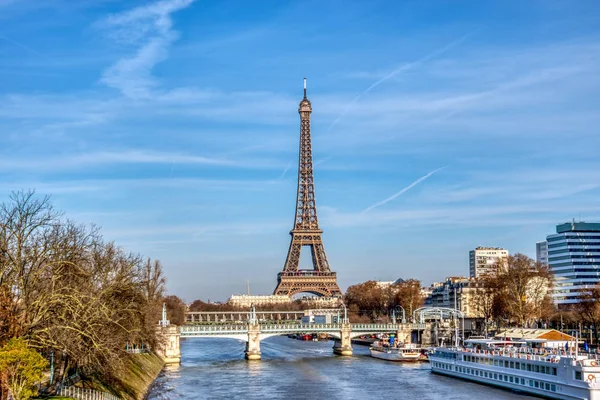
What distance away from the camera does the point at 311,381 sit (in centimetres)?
7475

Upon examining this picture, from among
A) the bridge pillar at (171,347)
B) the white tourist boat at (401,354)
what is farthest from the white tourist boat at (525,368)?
the bridge pillar at (171,347)

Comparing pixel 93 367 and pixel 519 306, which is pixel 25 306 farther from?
pixel 519 306

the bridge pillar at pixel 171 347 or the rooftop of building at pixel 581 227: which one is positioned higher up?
the rooftop of building at pixel 581 227

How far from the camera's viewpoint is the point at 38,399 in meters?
38.1

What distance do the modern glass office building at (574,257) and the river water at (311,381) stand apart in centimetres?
7441

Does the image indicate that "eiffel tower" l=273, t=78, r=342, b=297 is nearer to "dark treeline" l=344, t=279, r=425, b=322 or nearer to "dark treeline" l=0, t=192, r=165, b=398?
"dark treeline" l=344, t=279, r=425, b=322

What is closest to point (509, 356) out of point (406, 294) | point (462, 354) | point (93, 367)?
point (462, 354)

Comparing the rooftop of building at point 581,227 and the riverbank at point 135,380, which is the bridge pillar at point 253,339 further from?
the rooftop of building at point 581,227

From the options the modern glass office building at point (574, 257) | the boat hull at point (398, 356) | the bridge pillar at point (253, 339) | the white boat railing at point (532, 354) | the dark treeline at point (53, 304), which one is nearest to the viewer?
the dark treeline at point (53, 304)

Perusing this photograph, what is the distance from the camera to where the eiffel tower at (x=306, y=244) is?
174 metres

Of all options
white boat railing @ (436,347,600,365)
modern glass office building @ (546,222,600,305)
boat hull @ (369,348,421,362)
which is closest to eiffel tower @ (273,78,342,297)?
modern glass office building @ (546,222,600,305)

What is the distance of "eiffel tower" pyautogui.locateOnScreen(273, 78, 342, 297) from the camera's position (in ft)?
571

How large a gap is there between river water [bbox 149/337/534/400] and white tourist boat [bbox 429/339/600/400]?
4.60ft

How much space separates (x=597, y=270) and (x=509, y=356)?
344ft
